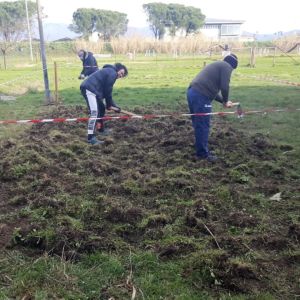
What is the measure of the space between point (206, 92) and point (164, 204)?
2395mm

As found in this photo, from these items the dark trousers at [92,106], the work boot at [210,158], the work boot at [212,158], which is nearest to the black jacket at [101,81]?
the dark trousers at [92,106]

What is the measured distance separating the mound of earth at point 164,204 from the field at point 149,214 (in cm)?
1

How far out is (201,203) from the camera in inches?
176

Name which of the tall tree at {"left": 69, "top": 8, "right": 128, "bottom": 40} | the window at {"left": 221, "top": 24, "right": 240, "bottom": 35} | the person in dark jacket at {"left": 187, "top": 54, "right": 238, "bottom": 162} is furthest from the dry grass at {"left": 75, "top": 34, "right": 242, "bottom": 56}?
the window at {"left": 221, "top": 24, "right": 240, "bottom": 35}

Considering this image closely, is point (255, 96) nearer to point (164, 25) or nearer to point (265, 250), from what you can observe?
point (265, 250)

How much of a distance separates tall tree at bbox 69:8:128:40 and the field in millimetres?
59212

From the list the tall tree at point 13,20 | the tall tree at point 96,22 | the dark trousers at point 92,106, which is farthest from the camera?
the tall tree at point 96,22

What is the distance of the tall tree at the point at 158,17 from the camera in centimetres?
6806

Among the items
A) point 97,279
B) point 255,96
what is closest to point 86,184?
point 97,279

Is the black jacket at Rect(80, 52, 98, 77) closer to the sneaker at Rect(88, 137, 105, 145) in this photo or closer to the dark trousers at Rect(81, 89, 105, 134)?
the dark trousers at Rect(81, 89, 105, 134)

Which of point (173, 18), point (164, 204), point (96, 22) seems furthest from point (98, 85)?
point (173, 18)

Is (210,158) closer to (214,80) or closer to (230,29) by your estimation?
(214,80)

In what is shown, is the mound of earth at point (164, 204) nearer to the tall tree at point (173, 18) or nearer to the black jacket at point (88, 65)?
the black jacket at point (88, 65)

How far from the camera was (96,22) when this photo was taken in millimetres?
64938
